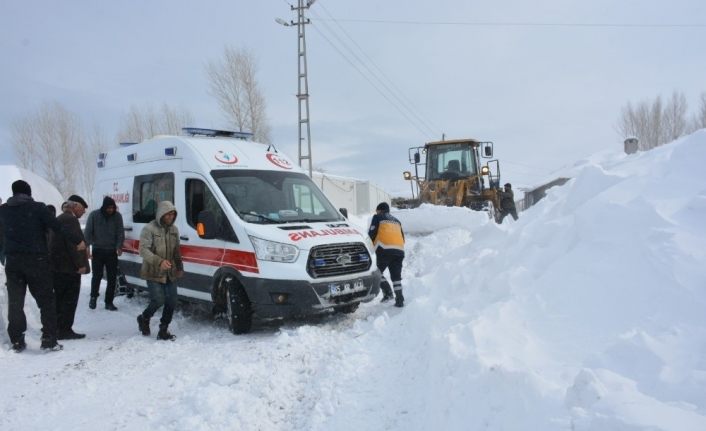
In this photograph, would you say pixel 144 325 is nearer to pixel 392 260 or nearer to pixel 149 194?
pixel 149 194

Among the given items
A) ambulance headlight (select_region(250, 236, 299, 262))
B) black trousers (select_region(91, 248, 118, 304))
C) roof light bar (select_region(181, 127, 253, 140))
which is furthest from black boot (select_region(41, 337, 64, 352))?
roof light bar (select_region(181, 127, 253, 140))

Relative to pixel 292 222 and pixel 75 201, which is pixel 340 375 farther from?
pixel 75 201

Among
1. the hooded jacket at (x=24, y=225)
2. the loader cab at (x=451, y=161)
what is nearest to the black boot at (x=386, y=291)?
the hooded jacket at (x=24, y=225)

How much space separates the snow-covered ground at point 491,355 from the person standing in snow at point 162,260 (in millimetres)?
461

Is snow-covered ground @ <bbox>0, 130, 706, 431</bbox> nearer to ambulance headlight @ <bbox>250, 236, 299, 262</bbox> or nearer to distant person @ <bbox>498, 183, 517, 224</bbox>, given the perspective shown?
ambulance headlight @ <bbox>250, 236, 299, 262</bbox>

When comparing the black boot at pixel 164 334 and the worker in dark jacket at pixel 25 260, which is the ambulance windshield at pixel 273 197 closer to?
the black boot at pixel 164 334

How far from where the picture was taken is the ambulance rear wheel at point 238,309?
578 cm

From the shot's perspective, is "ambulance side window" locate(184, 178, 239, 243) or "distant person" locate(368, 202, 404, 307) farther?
"distant person" locate(368, 202, 404, 307)

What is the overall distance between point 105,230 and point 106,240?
0.15 meters

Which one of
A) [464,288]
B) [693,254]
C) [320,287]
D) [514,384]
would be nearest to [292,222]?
[320,287]

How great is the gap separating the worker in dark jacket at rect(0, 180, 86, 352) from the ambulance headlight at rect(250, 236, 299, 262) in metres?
2.32

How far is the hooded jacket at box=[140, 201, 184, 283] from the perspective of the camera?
18.4ft

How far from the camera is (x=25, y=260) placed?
523 centimetres

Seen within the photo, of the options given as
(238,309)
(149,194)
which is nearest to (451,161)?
(149,194)
